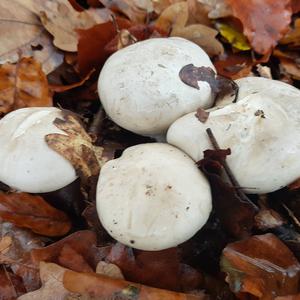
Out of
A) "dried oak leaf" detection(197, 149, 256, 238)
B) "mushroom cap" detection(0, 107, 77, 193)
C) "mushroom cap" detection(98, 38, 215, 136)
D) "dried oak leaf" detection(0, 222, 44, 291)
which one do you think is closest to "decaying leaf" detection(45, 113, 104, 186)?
"mushroom cap" detection(0, 107, 77, 193)

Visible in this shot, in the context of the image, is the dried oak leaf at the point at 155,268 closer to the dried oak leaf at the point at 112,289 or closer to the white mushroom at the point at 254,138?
the dried oak leaf at the point at 112,289

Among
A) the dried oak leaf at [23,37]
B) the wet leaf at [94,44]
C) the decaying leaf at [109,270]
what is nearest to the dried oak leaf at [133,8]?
the wet leaf at [94,44]

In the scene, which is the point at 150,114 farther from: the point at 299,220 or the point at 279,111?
the point at 299,220

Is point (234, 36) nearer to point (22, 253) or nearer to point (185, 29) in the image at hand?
point (185, 29)

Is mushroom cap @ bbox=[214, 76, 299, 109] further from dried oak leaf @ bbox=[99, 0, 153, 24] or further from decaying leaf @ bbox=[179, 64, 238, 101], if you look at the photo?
dried oak leaf @ bbox=[99, 0, 153, 24]

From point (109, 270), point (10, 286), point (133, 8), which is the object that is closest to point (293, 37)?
point (133, 8)

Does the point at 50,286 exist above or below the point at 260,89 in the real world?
below

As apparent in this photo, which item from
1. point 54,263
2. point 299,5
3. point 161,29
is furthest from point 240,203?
point 299,5
